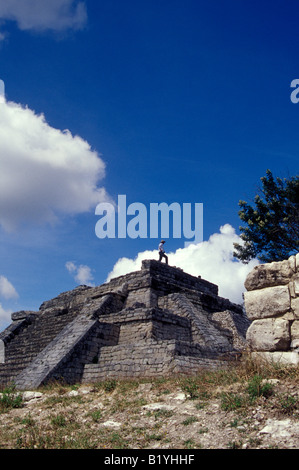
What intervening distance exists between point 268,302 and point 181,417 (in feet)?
6.32

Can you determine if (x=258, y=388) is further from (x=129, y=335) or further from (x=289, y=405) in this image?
(x=129, y=335)

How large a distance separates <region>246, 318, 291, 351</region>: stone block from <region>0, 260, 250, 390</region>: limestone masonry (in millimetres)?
844

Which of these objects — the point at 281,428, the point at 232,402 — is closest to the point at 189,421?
the point at 232,402

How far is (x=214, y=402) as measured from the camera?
5.37 meters

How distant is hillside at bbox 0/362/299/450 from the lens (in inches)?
171

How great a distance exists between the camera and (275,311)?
518 centimetres

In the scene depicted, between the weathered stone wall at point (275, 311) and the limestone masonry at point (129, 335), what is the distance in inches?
36.6

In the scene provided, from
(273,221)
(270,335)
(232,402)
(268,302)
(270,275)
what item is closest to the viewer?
(232,402)

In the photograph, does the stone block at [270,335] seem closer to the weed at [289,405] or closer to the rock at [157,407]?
the weed at [289,405]

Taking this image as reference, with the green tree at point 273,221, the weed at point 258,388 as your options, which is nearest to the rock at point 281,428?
the weed at point 258,388

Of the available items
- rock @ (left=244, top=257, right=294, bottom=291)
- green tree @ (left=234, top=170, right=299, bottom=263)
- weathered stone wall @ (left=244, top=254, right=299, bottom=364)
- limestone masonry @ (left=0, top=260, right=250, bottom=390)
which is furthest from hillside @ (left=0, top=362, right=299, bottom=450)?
green tree @ (left=234, top=170, right=299, bottom=263)
